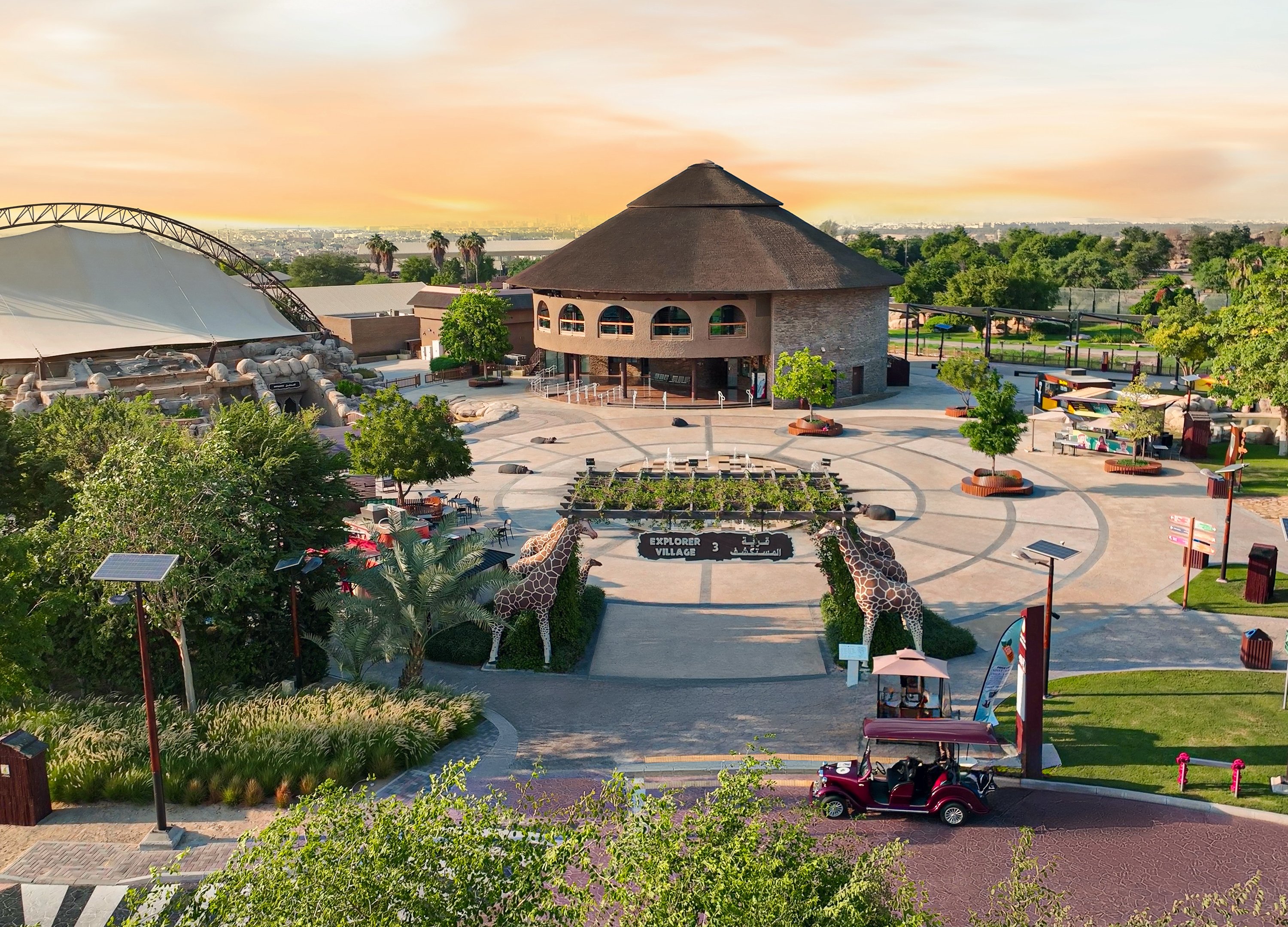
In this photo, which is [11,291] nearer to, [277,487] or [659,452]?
[659,452]

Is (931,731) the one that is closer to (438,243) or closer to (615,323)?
(615,323)

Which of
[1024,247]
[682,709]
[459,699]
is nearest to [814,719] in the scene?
[682,709]

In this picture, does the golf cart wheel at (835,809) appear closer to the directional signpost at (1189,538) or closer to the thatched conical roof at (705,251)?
the directional signpost at (1189,538)

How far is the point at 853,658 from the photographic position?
21.8 m

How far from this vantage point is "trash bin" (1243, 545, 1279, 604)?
2673cm

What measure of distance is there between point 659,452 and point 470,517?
12292mm

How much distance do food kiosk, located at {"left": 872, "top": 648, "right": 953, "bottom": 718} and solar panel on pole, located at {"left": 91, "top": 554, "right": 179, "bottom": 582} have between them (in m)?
12.7

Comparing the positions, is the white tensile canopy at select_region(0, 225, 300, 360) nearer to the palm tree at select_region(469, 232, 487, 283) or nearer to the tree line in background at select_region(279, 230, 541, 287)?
the tree line in background at select_region(279, 230, 541, 287)

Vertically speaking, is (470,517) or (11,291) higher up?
(11,291)

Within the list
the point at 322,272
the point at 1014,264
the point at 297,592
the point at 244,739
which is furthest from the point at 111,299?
the point at 322,272

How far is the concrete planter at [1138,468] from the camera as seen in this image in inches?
1615

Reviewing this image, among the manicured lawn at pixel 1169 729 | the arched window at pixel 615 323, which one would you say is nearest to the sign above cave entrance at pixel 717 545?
the manicured lawn at pixel 1169 729

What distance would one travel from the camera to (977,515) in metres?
36.1

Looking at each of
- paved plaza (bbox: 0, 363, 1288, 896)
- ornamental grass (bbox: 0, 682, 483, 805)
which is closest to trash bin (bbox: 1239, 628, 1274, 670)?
paved plaza (bbox: 0, 363, 1288, 896)
